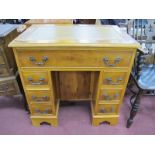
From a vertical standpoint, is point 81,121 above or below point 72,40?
below

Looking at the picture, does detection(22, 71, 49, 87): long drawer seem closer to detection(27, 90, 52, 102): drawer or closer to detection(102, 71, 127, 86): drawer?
detection(27, 90, 52, 102): drawer

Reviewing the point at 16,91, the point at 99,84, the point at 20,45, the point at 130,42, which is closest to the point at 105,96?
the point at 99,84

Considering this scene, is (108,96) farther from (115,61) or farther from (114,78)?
(115,61)

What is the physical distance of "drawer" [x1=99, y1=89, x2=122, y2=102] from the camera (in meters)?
1.21

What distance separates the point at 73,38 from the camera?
104 cm

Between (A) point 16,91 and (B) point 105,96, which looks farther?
(A) point 16,91

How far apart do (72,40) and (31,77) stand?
1.40 feet

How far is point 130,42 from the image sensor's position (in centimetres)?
97

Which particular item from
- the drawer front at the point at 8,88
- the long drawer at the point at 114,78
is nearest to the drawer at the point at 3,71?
the drawer front at the point at 8,88

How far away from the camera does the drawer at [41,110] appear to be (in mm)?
1332

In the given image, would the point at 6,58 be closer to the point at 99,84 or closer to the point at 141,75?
the point at 99,84

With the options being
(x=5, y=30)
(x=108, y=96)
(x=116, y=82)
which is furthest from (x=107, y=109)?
(x=5, y=30)

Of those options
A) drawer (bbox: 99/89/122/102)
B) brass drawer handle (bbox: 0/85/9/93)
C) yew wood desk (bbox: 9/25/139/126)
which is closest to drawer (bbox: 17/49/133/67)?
yew wood desk (bbox: 9/25/139/126)

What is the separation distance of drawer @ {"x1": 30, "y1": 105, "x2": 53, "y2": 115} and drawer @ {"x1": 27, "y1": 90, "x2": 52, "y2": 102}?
0.09 m
